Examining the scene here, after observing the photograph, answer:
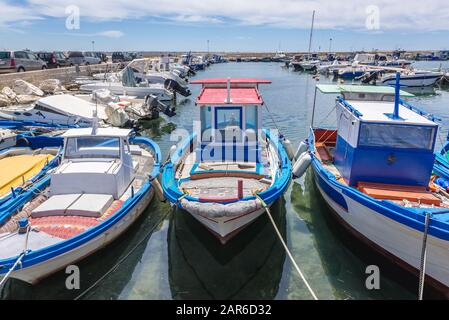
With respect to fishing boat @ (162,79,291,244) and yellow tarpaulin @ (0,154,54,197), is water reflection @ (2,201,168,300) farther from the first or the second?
yellow tarpaulin @ (0,154,54,197)

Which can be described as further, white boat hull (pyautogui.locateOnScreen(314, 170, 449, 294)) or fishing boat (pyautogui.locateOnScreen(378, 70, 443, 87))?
fishing boat (pyautogui.locateOnScreen(378, 70, 443, 87))

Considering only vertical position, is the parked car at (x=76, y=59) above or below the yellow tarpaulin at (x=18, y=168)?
above

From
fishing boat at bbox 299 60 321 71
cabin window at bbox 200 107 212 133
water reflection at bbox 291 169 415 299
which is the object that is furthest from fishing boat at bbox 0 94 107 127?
fishing boat at bbox 299 60 321 71

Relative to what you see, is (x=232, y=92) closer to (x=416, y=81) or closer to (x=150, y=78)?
(x=150, y=78)

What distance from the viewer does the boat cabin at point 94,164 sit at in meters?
8.27

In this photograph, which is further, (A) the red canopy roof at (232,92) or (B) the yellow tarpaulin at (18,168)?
(A) the red canopy roof at (232,92)

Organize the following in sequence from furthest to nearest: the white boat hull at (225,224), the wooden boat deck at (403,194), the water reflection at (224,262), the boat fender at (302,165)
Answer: the boat fender at (302,165) < the wooden boat deck at (403,194) < the white boat hull at (225,224) < the water reflection at (224,262)

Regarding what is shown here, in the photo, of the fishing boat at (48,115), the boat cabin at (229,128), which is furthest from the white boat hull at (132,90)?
the boat cabin at (229,128)

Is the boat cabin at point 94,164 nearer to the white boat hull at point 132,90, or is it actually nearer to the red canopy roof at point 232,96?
the red canopy roof at point 232,96

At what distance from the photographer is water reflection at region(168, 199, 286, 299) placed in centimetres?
706

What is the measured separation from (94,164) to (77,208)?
1.52 meters

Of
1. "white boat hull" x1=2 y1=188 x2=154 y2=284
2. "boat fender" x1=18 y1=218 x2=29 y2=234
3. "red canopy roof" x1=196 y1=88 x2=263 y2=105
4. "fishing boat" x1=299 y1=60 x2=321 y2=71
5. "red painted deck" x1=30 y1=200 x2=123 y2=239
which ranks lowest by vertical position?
"white boat hull" x1=2 y1=188 x2=154 y2=284

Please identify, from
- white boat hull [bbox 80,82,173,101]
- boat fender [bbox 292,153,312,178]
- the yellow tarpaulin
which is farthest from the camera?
white boat hull [bbox 80,82,173,101]

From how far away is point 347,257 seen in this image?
8.13 metres
